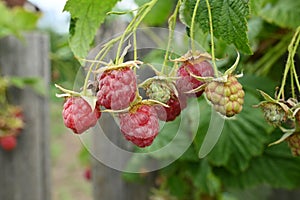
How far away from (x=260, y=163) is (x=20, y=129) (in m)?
1.05

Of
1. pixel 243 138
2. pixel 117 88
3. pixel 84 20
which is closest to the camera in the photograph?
pixel 117 88

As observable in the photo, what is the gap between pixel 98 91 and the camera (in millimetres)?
539

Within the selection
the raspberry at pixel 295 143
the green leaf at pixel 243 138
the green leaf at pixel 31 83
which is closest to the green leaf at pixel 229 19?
the raspberry at pixel 295 143

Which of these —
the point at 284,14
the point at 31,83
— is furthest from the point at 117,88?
the point at 31,83

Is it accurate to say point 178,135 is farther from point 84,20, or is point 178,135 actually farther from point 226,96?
point 226,96

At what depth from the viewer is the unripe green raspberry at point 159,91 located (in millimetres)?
547

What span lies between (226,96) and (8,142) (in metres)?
1.56

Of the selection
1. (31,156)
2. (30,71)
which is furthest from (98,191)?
(30,71)

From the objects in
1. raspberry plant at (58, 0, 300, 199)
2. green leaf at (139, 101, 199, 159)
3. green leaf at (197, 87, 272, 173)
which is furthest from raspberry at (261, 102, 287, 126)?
green leaf at (197, 87, 272, 173)

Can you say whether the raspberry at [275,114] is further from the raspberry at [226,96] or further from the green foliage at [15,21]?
the green foliage at [15,21]

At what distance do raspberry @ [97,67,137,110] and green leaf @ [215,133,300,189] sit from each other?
0.79m

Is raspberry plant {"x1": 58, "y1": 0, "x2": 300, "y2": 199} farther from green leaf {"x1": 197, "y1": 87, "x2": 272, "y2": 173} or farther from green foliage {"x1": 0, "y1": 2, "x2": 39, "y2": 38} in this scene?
green foliage {"x1": 0, "y1": 2, "x2": 39, "y2": 38}

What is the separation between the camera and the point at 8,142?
6.43 feet

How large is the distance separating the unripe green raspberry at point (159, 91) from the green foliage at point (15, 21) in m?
1.47
